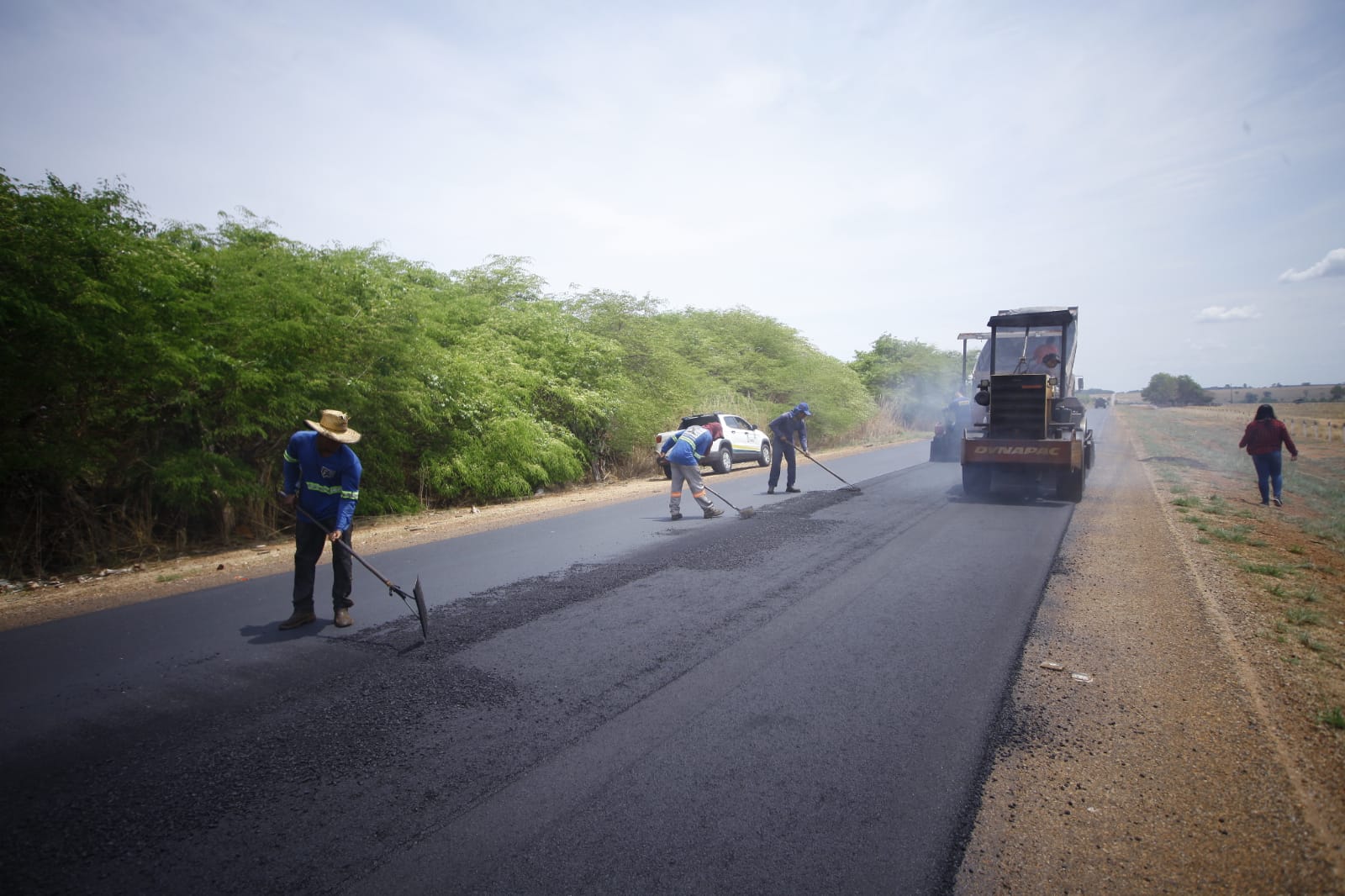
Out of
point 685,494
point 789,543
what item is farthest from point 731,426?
point 789,543

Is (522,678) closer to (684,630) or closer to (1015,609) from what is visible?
(684,630)

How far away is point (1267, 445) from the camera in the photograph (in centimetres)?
1249

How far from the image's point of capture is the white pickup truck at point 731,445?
748 inches

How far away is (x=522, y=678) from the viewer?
15.1 ft

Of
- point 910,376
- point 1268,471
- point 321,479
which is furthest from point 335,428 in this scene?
point 910,376

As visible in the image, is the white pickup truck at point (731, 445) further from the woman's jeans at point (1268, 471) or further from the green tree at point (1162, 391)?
the green tree at point (1162, 391)

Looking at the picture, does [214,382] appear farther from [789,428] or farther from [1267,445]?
[1267,445]

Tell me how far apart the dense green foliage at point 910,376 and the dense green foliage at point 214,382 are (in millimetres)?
30687

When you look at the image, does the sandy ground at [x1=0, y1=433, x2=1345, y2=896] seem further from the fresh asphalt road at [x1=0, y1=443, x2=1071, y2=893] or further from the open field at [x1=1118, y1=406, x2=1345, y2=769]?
the fresh asphalt road at [x1=0, y1=443, x2=1071, y2=893]

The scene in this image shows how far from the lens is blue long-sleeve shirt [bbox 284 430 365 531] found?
5.97 m

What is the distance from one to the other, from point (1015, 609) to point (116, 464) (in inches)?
402

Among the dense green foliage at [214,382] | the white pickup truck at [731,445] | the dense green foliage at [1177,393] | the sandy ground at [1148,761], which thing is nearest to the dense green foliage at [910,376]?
the white pickup truck at [731,445]

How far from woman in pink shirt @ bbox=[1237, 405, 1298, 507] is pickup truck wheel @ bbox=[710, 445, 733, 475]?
10847mm

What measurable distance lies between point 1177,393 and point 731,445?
176 metres
